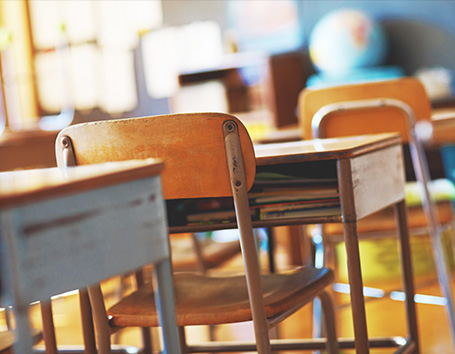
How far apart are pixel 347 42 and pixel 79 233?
11.8 ft

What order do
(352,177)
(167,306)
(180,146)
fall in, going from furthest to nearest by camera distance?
(352,177) → (180,146) → (167,306)

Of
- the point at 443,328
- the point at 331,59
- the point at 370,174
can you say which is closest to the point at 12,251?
the point at 370,174

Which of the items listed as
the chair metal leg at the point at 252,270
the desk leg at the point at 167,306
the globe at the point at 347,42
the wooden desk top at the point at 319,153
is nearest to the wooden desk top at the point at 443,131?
the wooden desk top at the point at 319,153

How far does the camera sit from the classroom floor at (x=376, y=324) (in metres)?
2.54

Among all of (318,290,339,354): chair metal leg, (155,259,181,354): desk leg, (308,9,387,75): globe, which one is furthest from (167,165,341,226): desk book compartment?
(308,9,387,75): globe

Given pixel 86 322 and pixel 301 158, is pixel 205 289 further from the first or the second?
pixel 301 158

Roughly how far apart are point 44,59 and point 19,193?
5319 millimetres

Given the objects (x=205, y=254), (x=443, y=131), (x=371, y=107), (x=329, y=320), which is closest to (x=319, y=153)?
(x=329, y=320)

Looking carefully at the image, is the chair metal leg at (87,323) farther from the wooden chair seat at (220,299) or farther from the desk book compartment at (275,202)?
the desk book compartment at (275,202)

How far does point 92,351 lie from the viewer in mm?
1555

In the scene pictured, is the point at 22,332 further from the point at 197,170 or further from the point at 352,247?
the point at 352,247

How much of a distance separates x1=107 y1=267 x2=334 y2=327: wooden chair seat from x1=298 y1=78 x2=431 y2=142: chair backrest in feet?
2.33

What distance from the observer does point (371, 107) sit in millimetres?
2225

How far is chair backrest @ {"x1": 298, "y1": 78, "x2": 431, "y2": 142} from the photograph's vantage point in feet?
7.31
